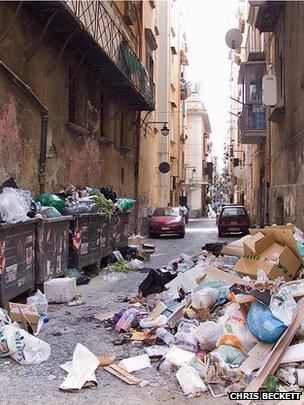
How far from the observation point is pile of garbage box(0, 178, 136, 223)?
627 cm

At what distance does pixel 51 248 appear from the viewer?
7.69 m

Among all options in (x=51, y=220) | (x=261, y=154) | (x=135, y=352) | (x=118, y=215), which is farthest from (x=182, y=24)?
(x=135, y=352)

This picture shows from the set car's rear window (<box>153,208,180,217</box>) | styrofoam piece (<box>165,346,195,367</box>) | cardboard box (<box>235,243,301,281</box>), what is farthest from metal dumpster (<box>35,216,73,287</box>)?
car's rear window (<box>153,208,180,217</box>)

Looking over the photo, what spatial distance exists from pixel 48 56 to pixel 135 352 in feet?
23.7

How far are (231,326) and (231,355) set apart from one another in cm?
40

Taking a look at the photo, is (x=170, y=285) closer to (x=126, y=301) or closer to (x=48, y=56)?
(x=126, y=301)

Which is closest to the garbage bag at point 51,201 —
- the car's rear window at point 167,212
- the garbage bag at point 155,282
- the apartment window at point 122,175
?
the garbage bag at point 155,282

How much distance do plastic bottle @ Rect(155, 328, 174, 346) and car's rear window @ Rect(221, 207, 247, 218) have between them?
16.7 metres

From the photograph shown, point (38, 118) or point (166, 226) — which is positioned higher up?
point (38, 118)

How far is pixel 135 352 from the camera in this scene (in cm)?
497

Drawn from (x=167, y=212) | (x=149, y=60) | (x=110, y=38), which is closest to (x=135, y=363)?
(x=110, y=38)

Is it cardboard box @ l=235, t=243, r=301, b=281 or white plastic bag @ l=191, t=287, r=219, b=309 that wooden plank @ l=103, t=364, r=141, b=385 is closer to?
white plastic bag @ l=191, t=287, r=219, b=309

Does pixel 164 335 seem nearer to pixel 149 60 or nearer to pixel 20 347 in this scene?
pixel 20 347

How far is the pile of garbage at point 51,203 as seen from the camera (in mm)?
6270
